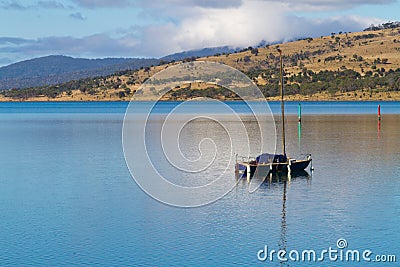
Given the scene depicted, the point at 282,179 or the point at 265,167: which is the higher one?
the point at 265,167

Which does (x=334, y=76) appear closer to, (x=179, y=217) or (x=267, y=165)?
(x=267, y=165)

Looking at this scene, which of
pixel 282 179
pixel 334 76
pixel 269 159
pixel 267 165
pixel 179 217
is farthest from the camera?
pixel 334 76

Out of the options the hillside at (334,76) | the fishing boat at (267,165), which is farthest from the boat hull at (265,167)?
the hillside at (334,76)

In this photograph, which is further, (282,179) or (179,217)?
(282,179)

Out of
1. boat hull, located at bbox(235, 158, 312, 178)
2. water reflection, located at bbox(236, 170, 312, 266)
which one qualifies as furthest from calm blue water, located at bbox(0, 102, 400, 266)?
boat hull, located at bbox(235, 158, 312, 178)

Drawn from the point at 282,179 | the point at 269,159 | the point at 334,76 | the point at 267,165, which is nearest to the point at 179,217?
the point at 282,179

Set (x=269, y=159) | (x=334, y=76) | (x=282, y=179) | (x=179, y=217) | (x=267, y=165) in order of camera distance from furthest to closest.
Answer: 1. (x=334, y=76)
2. (x=269, y=159)
3. (x=267, y=165)
4. (x=282, y=179)
5. (x=179, y=217)

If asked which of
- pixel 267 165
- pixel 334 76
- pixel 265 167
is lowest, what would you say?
pixel 265 167

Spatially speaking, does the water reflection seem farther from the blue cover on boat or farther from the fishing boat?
the blue cover on boat

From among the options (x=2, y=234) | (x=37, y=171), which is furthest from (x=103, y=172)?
(x=2, y=234)

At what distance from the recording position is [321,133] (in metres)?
72.7

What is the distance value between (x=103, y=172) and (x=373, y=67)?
461 ft

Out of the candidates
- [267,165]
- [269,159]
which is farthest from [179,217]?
[269,159]

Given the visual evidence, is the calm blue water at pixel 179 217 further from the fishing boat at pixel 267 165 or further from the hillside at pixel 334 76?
the hillside at pixel 334 76
